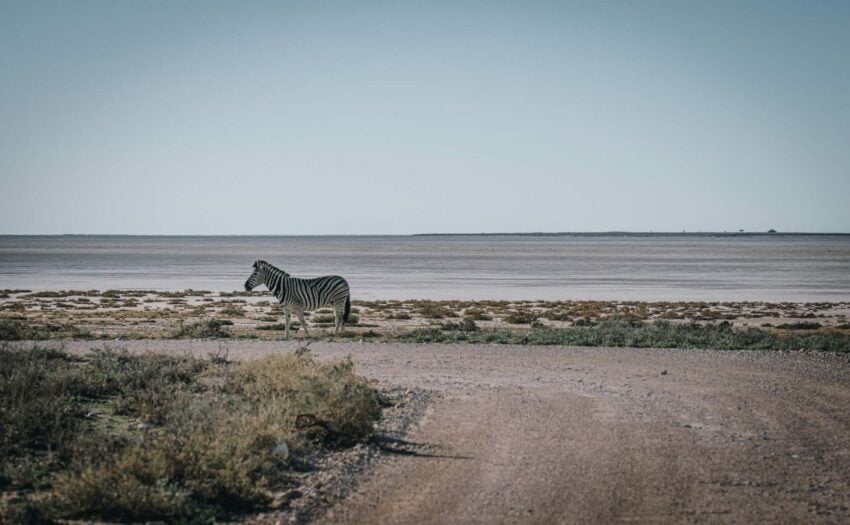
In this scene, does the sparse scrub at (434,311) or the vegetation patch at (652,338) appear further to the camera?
the sparse scrub at (434,311)

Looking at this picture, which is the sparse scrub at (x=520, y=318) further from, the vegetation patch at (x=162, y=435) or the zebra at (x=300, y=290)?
the vegetation patch at (x=162, y=435)

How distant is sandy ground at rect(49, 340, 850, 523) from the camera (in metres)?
9.08

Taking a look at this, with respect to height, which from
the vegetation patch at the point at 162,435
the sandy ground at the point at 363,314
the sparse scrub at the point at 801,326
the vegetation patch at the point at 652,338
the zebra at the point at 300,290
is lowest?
the sandy ground at the point at 363,314

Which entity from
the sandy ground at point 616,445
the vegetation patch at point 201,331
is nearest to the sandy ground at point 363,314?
the vegetation patch at point 201,331

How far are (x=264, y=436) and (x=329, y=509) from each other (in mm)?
1673

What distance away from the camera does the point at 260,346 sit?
23.3 metres

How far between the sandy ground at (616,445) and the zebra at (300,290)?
6432mm

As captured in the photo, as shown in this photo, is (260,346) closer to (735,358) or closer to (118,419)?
(118,419)

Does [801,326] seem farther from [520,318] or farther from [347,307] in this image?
[347,307]

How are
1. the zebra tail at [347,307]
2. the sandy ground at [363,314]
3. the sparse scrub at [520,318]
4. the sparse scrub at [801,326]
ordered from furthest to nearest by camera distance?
1. the sparse scrub at [520,318]
2. the sparse scrub at [801,326]
3. the sandy ground at [363,314]
4. the zebra tail at [347,307]

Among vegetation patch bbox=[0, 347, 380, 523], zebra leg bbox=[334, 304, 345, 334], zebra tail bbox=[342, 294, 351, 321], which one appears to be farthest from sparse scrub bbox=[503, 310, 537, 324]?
vegetation patch bbox=[0, 347, 380, 523]

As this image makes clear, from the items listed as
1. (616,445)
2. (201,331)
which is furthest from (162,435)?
(201,331)

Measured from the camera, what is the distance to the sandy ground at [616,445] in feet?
29.8

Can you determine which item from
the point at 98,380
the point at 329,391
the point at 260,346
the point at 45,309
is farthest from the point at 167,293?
the point at 329,391
